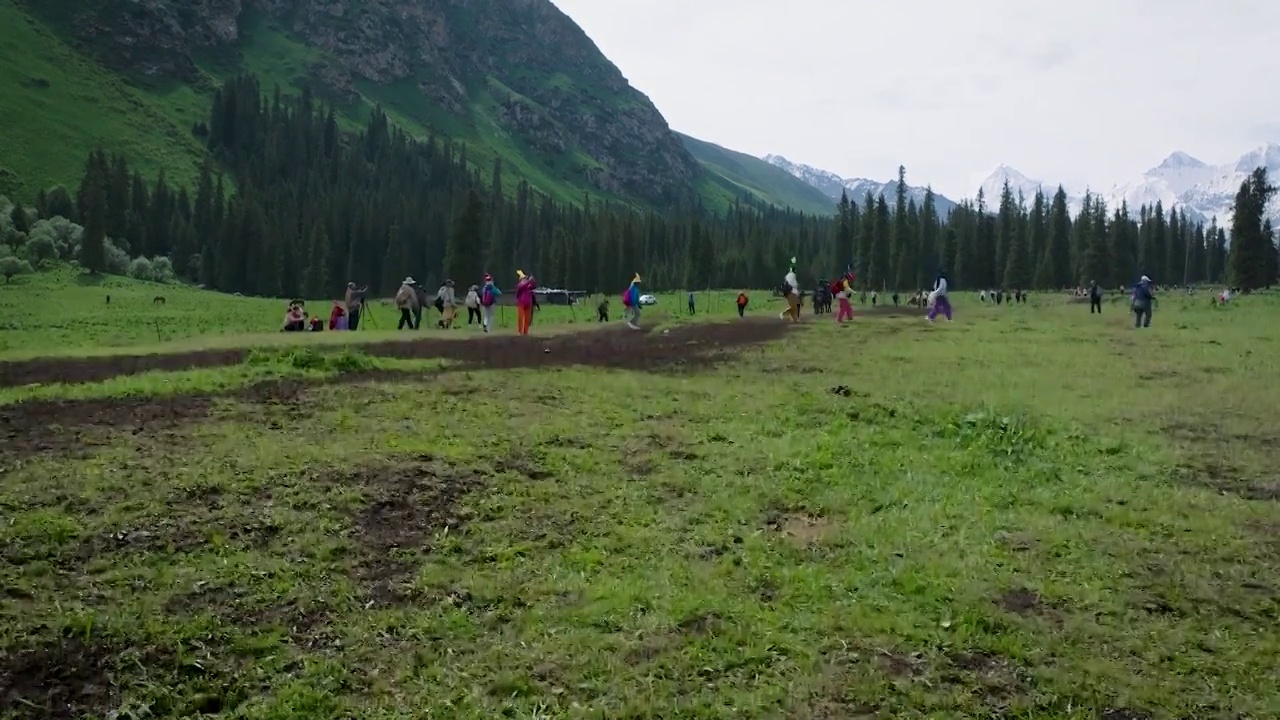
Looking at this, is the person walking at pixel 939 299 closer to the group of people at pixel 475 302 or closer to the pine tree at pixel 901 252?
the group of people at pixel 475 302

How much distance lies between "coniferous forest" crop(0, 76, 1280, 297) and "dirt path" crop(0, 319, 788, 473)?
80922mm

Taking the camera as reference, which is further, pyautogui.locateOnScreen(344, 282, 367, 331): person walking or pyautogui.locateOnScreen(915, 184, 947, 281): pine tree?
pyautogui.locateOnScreen(915, 184, 947, 281): pine tree

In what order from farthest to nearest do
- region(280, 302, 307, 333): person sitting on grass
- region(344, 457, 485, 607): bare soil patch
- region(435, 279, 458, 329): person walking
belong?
region(435, 279, 458, 329): person walking → region(280, 302, 307, 333): person sitting on grass → region(344, 457, 485, 607): bare soil patch

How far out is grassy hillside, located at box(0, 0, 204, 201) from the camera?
157250 mm

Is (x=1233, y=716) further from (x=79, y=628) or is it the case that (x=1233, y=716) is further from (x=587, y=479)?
(x=79, y=628)

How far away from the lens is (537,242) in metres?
182

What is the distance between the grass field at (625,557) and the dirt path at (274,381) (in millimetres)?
164

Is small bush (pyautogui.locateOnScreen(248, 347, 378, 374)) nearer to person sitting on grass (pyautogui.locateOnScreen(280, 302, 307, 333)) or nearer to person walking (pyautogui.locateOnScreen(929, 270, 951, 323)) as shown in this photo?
person sitting on grass (pyautogui.locateOnScreen(280, 302, 307, 333))

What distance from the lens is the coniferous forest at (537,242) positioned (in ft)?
389

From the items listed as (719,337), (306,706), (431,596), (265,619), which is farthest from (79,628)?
(719,337)

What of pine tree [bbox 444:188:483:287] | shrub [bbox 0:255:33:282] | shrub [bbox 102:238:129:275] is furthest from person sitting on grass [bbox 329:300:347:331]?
pine tree [bbox 444:188:483:287]

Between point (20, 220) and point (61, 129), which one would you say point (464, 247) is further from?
point (61, 129)

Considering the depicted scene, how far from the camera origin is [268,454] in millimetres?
11945

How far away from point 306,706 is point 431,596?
1.93 m
